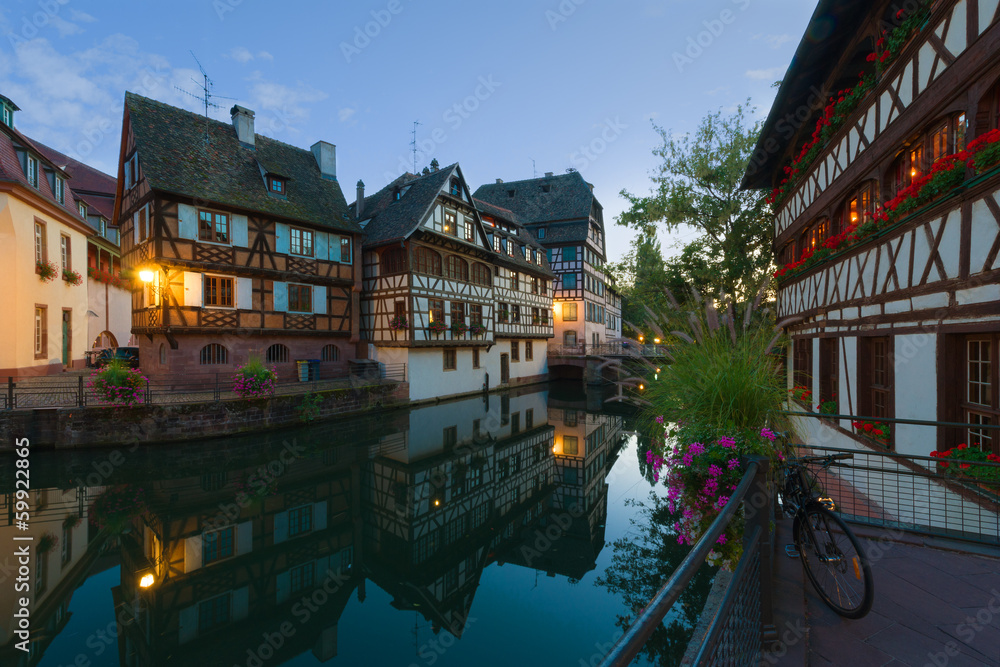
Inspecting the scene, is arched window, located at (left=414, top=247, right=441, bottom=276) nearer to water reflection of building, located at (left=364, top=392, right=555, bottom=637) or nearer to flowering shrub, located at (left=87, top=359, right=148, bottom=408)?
water reflection of building, located at (left=364, top=392, right=555, bottom=637)

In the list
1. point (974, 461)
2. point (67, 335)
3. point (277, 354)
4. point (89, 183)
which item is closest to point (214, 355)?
point (277, 354)

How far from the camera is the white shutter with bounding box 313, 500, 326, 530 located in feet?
27.3

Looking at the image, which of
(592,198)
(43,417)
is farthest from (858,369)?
(592,198)

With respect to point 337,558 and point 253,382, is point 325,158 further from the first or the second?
point 337,558

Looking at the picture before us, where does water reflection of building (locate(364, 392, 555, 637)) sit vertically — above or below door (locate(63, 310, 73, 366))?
below

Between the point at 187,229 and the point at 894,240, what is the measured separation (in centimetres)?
1991

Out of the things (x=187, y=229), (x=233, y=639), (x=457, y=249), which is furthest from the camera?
(x=457, y=249)

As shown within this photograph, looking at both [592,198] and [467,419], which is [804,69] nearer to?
[467,419]

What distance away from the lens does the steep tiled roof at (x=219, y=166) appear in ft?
55.9

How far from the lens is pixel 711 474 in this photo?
345 centimetres

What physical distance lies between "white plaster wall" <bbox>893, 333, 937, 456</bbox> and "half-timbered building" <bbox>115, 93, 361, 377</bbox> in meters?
19.1

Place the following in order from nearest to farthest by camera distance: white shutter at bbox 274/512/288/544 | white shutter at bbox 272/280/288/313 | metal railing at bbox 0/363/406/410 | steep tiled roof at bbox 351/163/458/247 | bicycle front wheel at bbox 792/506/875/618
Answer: bicycle front wheel at bbox 792/506/875/618, white shutter at bbox 274/512/288/544, metal railing at bbox 0/363/406/410, white shutter at bbox 272/280/288/313, steep tiled roof at bbox 351/163/458/247

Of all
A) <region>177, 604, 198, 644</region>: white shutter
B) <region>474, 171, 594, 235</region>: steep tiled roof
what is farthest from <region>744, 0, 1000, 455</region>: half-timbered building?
<region>474, 171, 594, 235</region>: steep tiled roof

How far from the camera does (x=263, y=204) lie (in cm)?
1877
